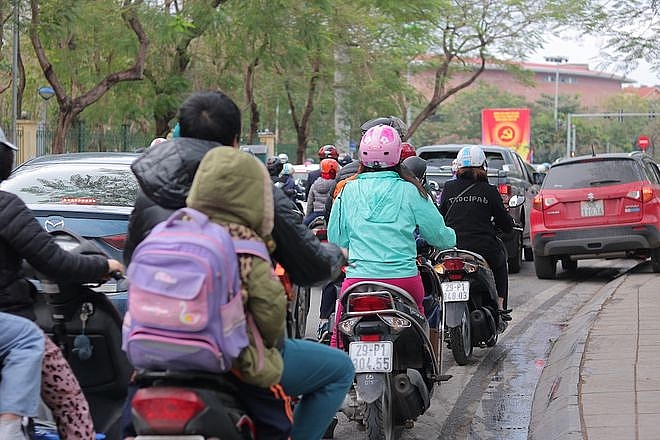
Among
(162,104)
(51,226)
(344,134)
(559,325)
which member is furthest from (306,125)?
(51,226)

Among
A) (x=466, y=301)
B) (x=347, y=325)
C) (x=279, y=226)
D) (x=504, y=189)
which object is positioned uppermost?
(x=279, y=226)

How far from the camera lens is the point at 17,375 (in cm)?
464

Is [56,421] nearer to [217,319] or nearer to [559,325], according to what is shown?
[217,319]

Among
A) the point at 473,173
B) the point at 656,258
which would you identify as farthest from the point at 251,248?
the point at 656,258

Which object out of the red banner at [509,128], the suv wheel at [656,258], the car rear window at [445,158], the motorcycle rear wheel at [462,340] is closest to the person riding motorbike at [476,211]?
the motorcycle rear wheel at [462,340]

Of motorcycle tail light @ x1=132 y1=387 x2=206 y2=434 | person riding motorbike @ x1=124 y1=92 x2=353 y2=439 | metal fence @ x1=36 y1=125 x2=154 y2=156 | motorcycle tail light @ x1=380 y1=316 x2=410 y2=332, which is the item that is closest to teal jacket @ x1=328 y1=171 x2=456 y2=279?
motorcycle tail light @ x1=380 y1=316 x2=410 y2=332

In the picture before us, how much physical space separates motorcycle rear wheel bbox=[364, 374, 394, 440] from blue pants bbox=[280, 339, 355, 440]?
1671 mm

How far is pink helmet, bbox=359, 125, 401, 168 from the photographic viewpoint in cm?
684

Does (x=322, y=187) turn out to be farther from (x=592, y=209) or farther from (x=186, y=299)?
(x=186, y=299)

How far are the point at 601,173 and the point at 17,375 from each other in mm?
12707

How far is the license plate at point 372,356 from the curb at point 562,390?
117 centimetres

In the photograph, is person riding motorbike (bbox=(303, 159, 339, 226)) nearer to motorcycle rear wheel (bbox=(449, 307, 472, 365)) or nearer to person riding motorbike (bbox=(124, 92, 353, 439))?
motorcycle rear wheel (bbox=(449, 307, 472, 365))

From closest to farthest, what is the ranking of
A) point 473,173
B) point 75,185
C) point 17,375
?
point 17,375 < point 75,185 < point 473,173

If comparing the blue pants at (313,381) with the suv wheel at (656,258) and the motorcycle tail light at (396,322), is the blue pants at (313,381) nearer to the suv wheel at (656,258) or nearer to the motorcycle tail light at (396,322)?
the motorcycle tail light at (396,322)
